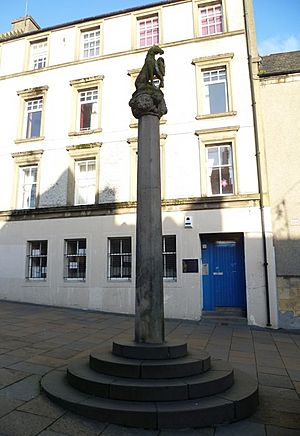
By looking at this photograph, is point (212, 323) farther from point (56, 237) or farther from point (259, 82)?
point (259, 82)

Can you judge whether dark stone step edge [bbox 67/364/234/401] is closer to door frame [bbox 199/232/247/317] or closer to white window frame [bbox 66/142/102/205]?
→ door frame [bbox 199/232/247/317]

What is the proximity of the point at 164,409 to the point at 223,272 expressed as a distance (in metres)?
8.35

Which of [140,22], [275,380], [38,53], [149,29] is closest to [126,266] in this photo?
[275,380]

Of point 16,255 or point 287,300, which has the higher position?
point 16,255

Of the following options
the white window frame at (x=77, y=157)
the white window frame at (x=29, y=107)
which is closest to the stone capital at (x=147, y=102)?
the white window frame at (x=77, y=157)

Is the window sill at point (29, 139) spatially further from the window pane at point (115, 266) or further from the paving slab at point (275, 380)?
the paving slab at point (275, 380)

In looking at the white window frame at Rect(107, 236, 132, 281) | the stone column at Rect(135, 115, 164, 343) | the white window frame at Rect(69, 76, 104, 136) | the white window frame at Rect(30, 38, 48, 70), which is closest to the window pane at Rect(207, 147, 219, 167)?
the white window frame at Rect(107, 236, 132, 281)

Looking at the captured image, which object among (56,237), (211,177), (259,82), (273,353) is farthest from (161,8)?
(273,353)

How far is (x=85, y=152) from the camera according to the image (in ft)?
44.3

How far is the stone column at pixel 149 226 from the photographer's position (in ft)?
16.8

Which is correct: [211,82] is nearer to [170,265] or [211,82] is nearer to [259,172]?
[259,172]

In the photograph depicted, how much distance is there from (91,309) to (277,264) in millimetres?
6837

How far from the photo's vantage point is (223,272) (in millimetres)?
11758

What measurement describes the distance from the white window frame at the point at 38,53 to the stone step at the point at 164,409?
50.2 feet
